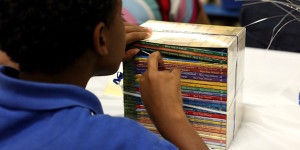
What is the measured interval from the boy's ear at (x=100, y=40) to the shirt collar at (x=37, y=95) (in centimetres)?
7

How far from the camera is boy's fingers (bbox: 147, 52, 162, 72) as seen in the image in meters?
0.92

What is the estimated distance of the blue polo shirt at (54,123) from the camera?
2.19 ft

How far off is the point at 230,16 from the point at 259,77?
1738mm

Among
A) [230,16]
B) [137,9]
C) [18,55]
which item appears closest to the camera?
[18,55]

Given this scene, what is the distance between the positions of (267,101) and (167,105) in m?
0.39

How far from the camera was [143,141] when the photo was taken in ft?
2.34

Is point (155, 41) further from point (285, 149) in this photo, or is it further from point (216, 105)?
point (285, 149)

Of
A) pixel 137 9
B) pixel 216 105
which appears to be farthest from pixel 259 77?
pixel 137 9

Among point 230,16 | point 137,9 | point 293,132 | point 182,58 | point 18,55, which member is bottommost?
point 230,16

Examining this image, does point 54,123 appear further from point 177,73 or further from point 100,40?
point 177,73

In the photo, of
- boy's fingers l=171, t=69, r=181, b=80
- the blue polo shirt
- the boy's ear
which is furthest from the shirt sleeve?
boy's fingers l=171, t=69, r=181, b=80

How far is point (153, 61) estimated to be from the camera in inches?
36.1

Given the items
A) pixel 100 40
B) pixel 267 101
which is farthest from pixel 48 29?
pixel 267 101

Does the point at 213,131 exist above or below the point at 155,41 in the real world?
below
